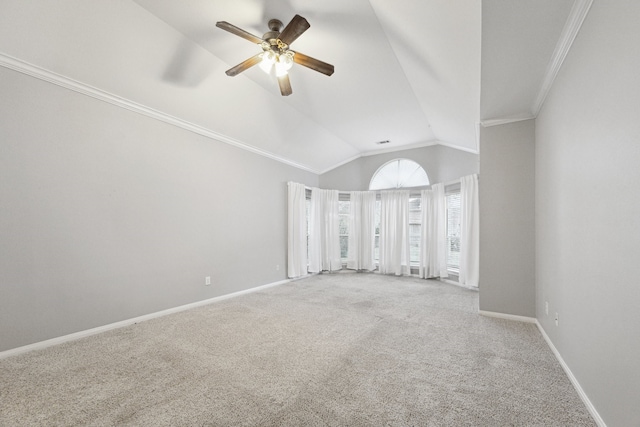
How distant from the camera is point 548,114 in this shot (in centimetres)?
266

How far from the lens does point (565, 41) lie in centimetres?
198

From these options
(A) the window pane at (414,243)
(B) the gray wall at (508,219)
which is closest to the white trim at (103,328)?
(B) the gray wall at (508,219)

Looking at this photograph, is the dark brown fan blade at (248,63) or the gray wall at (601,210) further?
the dark brown fan blade at (248,63)

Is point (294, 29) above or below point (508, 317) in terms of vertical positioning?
above

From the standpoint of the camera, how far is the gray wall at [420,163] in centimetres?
580

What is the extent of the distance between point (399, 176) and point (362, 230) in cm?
167

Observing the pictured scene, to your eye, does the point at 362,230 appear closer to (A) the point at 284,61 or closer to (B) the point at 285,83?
(B) the point at 285,83

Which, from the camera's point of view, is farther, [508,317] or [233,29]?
[508,317]

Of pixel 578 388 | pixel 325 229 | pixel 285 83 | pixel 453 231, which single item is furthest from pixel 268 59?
pixel 453 231

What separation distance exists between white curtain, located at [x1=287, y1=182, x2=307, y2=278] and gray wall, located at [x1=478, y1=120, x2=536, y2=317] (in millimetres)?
3543

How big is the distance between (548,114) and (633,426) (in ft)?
8.32

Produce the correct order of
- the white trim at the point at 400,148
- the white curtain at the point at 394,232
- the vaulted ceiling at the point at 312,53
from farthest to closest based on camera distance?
the white curtain at the point at 394,232 < the white trim at the point at 400,148 < the vaulted ceiling at the point at 312,53

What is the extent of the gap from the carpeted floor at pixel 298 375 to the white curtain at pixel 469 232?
1.71m

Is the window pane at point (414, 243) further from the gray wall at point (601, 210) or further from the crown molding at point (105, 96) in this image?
the crown molding at point (105, 96)
